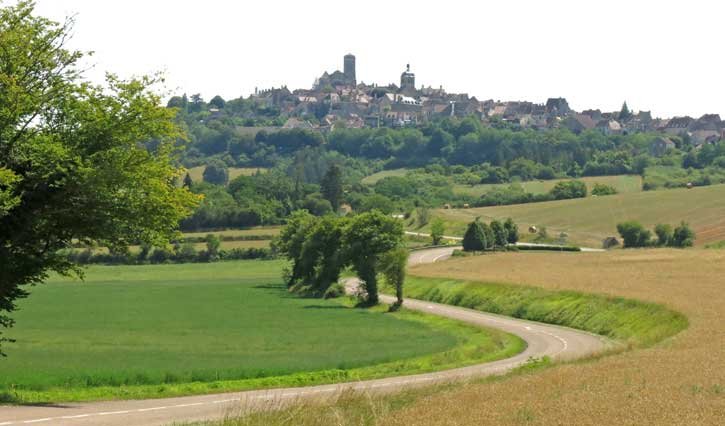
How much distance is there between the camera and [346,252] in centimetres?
8338

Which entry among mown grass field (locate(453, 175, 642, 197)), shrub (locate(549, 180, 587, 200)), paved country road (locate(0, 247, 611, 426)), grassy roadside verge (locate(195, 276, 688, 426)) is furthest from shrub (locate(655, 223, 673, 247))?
paved country road (locate(0, 247, 611, 426))

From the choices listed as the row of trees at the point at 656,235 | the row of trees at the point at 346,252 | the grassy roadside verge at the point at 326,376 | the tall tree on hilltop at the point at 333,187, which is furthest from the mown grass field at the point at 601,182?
the grassy roadside verge at the point at 326,376

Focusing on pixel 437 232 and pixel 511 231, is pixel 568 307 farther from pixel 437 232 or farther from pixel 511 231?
pixel 437 232

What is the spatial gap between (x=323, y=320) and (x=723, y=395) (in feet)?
151

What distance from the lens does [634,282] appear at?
2571 inches

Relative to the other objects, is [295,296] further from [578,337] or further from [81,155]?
[81,155]

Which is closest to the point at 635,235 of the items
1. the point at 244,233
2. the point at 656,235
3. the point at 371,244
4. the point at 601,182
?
the point at 656,235

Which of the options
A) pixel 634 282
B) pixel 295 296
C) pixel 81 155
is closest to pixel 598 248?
pixel 295 296

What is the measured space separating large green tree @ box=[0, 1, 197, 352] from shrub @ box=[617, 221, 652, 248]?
3795 inches

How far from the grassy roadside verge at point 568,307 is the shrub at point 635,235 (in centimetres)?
3763

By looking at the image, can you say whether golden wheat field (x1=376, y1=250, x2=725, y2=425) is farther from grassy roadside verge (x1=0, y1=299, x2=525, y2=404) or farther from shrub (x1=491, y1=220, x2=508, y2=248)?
shrub (x1=491, y1=220, x2=508, y2=248)

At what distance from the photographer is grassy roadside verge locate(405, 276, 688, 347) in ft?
152

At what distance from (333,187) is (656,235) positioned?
6977cm

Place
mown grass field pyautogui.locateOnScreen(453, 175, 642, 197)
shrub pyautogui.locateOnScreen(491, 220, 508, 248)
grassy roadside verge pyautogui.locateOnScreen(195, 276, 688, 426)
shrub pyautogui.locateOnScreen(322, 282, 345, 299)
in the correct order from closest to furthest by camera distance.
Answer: grassy roadside verge pyautogui.locateOnScreen(195, 276, 688, 426)
shrub pyautogui.locateOnScreen(322, 282, 345, 299)
shrub pyautogui.locateOnScreen(491, 220, 508, 248)
mown grass field pyautogui.locateOnScreen(453, 175, 642, 197)
